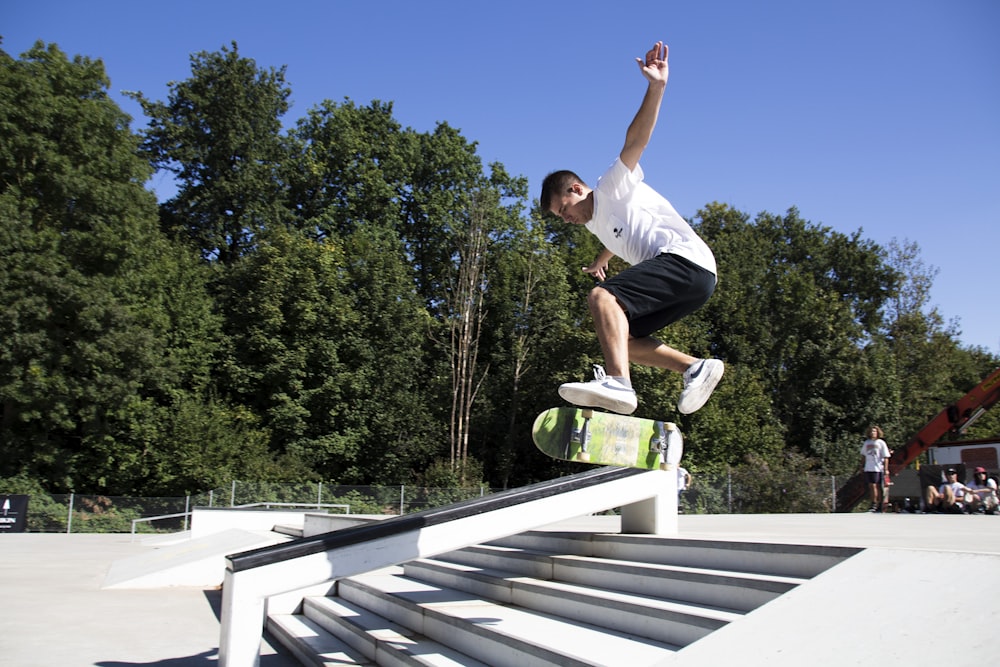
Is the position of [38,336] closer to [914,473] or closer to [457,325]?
[457,325]

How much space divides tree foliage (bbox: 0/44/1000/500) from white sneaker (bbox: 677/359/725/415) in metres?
16.2

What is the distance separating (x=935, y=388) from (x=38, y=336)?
38.3 meters

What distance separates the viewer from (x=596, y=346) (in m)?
29.3

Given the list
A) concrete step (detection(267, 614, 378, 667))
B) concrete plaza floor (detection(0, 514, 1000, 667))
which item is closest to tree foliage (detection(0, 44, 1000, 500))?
A: concrete plaza floor (detection(0, 514, 1000, 667))

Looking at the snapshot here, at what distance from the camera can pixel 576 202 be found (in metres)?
4.06

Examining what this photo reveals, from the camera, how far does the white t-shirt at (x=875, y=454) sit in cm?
1396

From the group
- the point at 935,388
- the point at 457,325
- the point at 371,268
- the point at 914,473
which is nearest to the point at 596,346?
the point at 457,325

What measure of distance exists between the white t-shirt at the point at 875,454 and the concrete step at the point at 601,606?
11.2 metres

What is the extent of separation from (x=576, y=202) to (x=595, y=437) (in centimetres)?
130

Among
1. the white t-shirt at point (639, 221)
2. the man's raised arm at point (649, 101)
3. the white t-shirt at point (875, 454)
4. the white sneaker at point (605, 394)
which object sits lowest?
the white t-shirt at point (875, 454)

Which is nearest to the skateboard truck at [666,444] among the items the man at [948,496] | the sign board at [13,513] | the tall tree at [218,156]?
the man at [948,496]

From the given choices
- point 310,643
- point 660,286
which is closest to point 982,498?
point 660,286

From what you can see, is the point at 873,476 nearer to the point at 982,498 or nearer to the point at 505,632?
the point at 982,498

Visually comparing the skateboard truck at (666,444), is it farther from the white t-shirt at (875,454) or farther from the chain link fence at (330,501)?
the chain link fence at (330,501)
